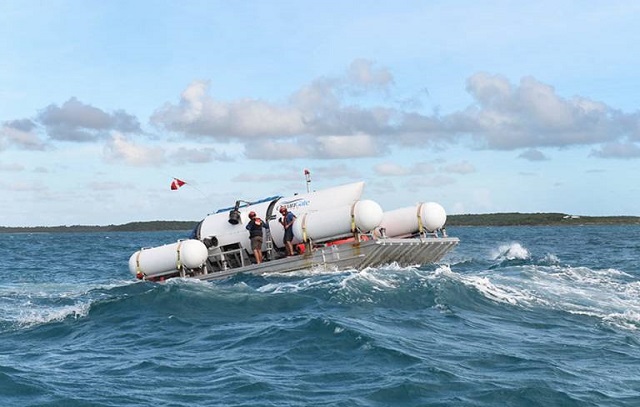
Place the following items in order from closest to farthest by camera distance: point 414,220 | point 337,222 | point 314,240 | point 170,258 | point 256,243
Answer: point 337,222
point 314,240
point 256,243
point 170,258
point 414,220

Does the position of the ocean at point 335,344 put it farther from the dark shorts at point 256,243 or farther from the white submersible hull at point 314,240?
the dark shorts at point 256,243

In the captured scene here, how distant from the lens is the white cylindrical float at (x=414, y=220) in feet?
83.3

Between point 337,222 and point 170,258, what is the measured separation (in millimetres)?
5778

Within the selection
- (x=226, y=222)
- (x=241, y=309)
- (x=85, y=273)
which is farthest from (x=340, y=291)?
(x=85, y=273)

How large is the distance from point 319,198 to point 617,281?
9.41m

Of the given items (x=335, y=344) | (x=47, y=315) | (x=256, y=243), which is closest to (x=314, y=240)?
(x=256, y=243)

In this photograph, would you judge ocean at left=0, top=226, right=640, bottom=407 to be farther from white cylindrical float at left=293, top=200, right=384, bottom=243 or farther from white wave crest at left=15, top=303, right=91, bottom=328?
white cylindrical float at left=293, top=200, right=384, bottom=243

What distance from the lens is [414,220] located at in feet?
83.7

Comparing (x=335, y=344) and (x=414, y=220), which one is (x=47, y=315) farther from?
(x=414, y=220)

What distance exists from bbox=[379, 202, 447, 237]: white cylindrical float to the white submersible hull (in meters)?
0.03

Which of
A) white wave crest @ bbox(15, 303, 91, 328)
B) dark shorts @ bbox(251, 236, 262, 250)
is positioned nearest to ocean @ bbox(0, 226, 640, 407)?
white wave crest @ bbox(15, 303, 91, 328)

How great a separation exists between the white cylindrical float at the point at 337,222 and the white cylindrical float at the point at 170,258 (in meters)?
3.21

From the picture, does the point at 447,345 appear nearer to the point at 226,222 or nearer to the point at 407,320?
the point at 407,320

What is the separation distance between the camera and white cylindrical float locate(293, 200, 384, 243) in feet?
76.0
